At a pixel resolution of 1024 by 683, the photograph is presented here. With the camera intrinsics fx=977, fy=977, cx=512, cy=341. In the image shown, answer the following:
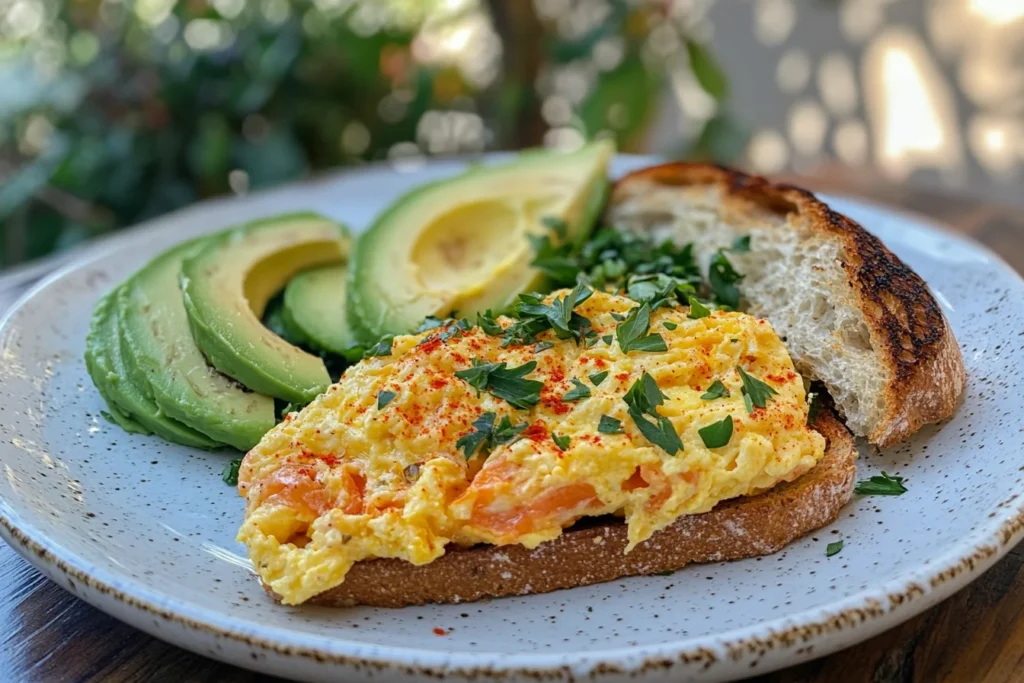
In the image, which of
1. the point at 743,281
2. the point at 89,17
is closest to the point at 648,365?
the point at 743,281

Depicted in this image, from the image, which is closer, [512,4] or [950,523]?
[950,523]

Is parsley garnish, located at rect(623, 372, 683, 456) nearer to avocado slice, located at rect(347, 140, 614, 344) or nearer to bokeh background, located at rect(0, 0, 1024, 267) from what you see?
avocado slice, located at rect(347, 140, 614, 344)

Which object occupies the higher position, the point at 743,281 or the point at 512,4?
the point at 512,4

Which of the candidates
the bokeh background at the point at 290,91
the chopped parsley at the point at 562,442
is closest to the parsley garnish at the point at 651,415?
the chopped parsley at the point at 562,442

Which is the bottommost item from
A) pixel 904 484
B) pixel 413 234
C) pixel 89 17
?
pixel 904 484

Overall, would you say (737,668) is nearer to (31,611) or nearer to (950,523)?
(950,523)

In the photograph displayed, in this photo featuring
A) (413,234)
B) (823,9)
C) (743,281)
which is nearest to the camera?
(743,281)

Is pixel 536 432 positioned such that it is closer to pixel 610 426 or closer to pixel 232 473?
pixel 610 426

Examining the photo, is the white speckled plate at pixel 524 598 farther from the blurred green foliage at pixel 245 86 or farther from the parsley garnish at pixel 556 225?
the blurred green foliage at pixel 245 86

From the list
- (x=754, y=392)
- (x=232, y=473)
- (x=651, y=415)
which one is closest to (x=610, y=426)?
(x=651, y=415)
